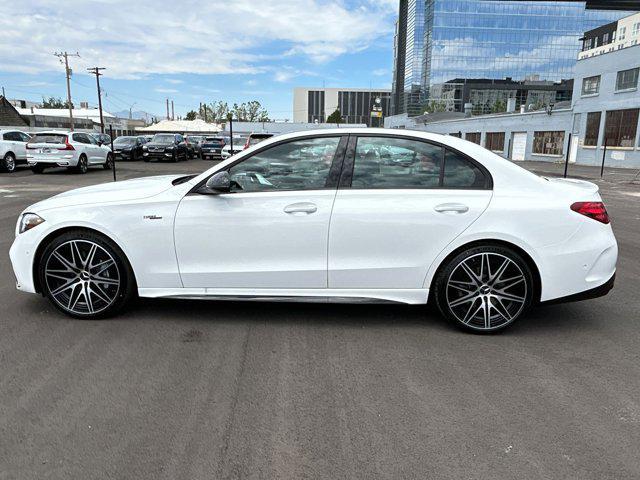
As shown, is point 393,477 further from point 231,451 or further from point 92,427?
point 92,427

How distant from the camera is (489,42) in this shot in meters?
105

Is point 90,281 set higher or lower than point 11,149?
lower

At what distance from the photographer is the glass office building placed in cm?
10288

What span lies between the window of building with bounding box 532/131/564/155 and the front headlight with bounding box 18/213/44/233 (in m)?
41.4

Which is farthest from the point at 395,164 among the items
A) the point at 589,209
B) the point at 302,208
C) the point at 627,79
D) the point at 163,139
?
the point at 627,79

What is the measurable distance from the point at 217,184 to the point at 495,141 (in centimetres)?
5072

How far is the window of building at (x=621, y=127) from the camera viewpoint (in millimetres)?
31297

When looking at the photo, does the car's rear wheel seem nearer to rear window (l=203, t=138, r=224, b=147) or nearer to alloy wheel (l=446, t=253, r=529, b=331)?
rear window (l=203, t=138, r=224, b=147)

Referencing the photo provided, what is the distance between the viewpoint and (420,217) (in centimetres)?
399

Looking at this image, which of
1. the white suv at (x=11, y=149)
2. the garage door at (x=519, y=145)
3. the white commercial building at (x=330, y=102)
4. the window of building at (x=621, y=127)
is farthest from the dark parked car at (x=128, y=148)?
the white commercial building at (x=330, y=102)

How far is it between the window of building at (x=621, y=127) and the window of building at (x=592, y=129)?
0.86m

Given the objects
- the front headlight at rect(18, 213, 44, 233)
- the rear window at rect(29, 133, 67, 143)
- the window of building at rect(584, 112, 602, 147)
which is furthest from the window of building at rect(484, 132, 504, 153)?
the front headlight at rect(18, 213, 44, 233)

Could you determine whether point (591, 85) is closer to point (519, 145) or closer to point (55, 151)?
point (519, 145)

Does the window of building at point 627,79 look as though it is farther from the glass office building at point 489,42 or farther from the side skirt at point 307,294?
the glass office building at point 489,42
